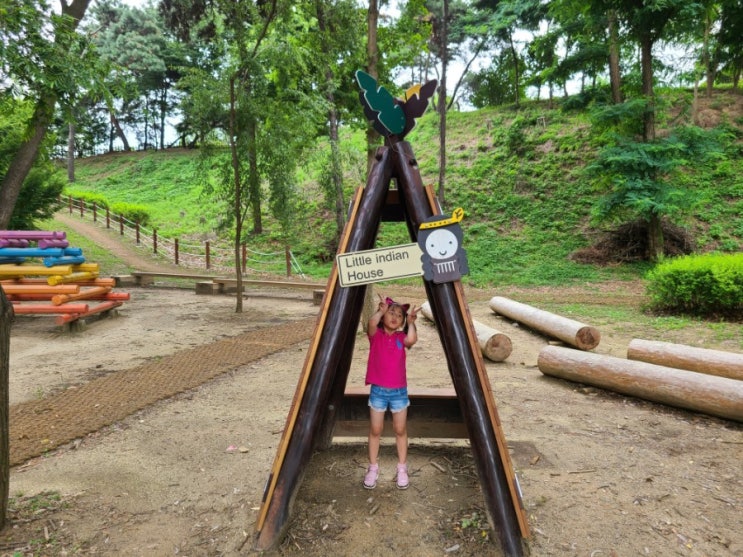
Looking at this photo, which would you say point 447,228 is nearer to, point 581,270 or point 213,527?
point 213,527

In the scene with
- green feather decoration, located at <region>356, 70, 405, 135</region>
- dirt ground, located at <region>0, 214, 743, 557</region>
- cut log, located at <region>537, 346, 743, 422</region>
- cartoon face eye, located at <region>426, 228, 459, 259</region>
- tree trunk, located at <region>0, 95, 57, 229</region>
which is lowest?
dirt ground, located at <region>0, 214, 743, 557</region>

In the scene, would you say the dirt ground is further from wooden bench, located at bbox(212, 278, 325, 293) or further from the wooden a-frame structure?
wooden bench, located at bbox(212, 278, 325, 293)

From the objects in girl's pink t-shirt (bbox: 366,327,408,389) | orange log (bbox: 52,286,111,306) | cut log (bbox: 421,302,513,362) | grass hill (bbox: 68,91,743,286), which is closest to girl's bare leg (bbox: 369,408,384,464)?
girl's pink t-shirt (bbox: 366,327,408,389)

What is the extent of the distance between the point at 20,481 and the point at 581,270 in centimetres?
1617

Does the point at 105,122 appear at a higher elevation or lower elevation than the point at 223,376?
higher

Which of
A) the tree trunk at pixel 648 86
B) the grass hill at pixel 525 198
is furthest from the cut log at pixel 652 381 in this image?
the tree trunk at pixel 648 86

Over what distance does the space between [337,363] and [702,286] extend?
935cm

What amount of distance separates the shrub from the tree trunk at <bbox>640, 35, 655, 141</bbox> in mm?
7164

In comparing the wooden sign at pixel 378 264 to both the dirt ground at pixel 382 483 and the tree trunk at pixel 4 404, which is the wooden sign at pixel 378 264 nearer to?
the dirt ground at pixel 382 483

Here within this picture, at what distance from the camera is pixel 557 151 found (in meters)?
23.0

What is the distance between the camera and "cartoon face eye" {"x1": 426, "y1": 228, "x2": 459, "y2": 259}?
293 cm

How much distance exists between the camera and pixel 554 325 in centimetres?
796

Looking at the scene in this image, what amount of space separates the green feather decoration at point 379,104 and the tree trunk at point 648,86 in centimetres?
1482

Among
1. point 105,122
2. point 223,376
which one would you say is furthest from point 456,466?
point 105,122
